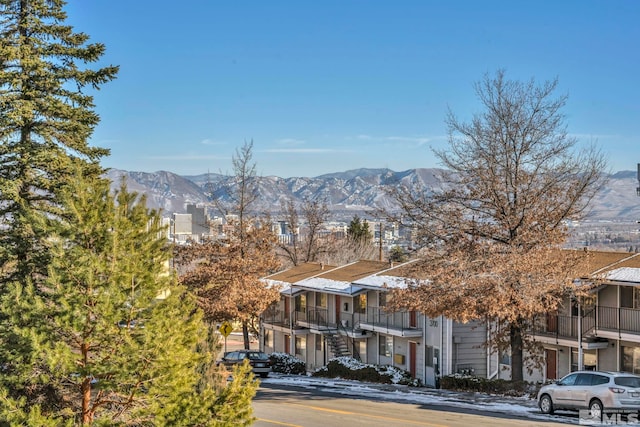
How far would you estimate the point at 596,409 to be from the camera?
2411 cm

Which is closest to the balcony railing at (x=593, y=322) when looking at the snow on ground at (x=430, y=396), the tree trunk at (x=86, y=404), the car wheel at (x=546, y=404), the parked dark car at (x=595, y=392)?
the snow on ground at (x=430, y=396)

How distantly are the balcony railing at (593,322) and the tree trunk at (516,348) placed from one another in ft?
7.33

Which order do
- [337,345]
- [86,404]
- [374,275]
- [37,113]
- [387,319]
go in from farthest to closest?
1. [337,345]
2. [374,275]
3. [387,319]
4. [37,113]
5. [86,404]

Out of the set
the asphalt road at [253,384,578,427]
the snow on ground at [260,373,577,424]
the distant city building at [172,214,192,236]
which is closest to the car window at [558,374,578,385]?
the snow on ground at [260,373,577,424]

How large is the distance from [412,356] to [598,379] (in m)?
18.9

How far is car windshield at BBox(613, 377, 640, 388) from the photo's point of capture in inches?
934

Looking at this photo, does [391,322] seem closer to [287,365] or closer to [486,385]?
[287,365]

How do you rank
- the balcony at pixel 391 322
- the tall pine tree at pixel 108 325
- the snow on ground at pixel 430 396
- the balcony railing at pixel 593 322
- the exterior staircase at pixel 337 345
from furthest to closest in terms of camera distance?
the exterior staircase at pixel 337 345, the balcony at pixel 391 322, the balcony railing at pixel 593 322, the snow on ground at pixel 430 396, the tall pine tree at pixel 108 325

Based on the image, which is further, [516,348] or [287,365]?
[287,365]

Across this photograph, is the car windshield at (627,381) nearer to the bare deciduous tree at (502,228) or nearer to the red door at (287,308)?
the bare deciduous tree at (502,228)

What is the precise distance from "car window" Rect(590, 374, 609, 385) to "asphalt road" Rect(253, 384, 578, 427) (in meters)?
2.04

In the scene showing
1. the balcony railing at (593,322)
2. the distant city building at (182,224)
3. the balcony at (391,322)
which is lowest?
the balcony at (391,322)

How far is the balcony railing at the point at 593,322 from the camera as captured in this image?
3183cm

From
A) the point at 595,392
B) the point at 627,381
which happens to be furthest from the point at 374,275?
the point at 627,381
